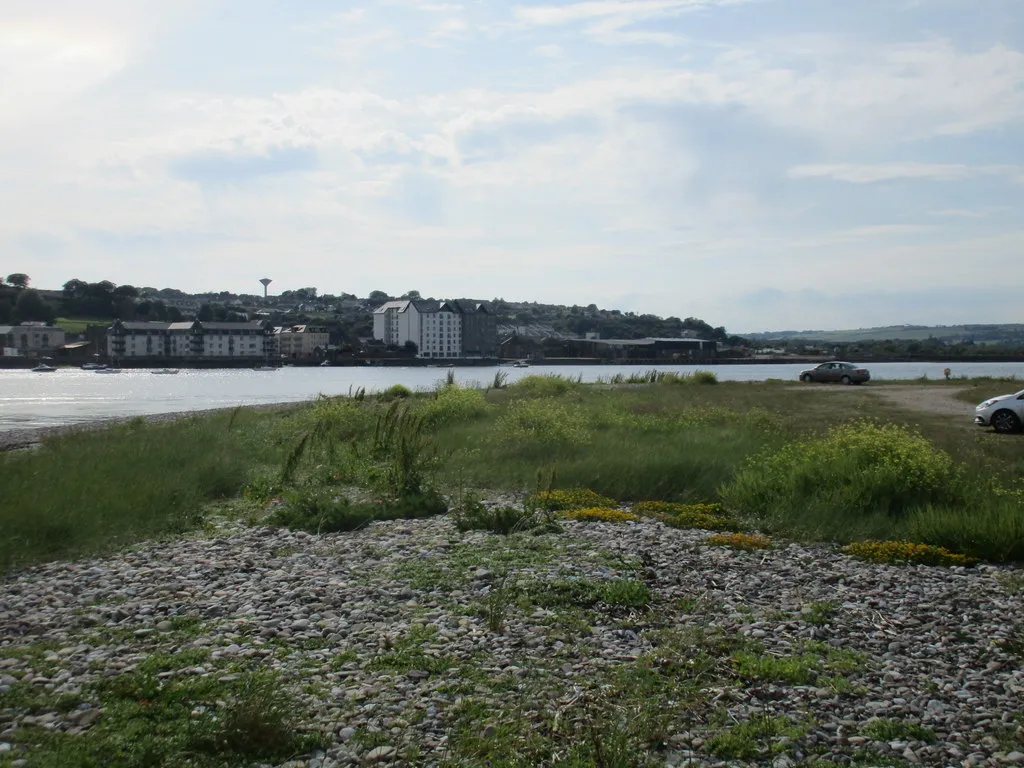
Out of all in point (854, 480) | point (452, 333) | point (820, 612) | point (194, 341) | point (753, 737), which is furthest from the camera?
point (452, 333)

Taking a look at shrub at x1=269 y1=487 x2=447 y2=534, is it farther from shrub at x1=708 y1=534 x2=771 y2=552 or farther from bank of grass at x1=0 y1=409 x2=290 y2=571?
shrub at x1=708 y1=534 x2=771 y2=552

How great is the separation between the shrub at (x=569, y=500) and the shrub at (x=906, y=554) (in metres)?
4.03

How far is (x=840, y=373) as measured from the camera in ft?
168

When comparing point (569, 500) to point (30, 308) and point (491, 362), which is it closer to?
point (491, 362)

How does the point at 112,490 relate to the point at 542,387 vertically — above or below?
below

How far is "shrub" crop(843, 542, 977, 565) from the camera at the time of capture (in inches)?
400

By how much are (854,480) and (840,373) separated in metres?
40.8

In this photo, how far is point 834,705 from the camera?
595cm

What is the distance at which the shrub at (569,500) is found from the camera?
519 inches

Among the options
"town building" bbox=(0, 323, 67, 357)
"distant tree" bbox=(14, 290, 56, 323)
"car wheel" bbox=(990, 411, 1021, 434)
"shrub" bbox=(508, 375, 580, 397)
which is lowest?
"car wheel" bbox=(990, 411, 1021, 434)

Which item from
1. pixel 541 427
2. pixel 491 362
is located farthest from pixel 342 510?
pixel 491 362

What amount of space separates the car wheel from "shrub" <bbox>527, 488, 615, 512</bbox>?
49.3 feet

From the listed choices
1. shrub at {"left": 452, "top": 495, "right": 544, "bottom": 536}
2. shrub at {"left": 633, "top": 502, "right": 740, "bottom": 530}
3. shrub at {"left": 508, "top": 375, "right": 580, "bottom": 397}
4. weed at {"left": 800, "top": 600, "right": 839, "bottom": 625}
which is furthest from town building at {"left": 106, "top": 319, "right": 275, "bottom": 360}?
weed at {"left": 800, "top": 600, "right": 839, "bottom": 625}

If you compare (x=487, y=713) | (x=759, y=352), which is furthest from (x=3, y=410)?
(x=759, y=352)
